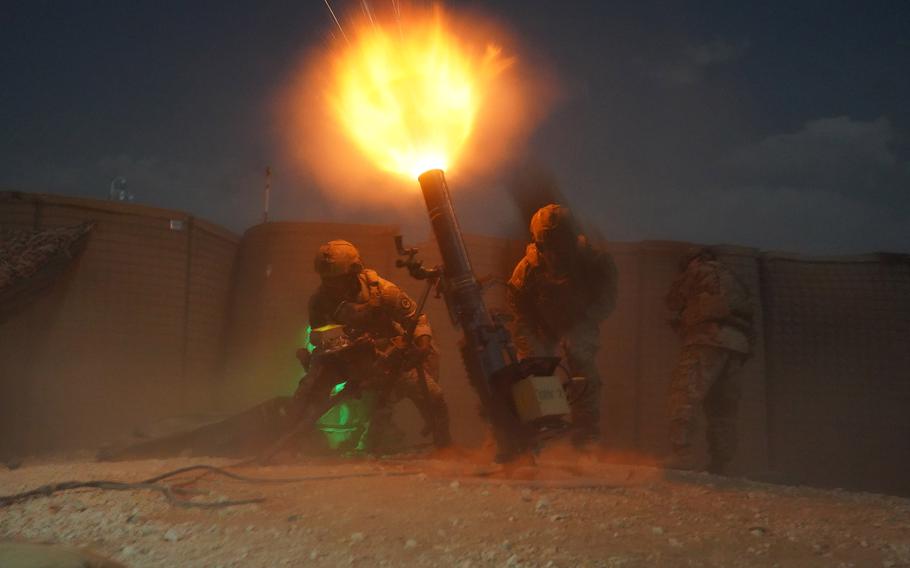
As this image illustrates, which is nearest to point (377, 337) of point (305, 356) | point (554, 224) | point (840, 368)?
point (305, 356)

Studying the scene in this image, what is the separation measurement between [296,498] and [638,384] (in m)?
5.41

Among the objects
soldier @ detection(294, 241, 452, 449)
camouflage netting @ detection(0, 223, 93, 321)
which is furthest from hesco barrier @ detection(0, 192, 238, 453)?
soldier @ detection(294, 241, 452, 449)

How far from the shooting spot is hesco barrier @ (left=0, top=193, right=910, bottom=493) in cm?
746

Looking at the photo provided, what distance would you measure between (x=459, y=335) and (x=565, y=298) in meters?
2.25

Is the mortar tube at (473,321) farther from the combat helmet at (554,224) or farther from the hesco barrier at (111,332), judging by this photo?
the hesco barrier at (111,332)

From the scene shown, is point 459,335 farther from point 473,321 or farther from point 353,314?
→ point 473,321

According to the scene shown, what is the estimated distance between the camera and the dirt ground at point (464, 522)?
2.70 metres

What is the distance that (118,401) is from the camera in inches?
291

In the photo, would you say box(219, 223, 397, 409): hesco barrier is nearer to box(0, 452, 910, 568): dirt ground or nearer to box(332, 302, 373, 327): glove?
box(332, 302, 373, 327): glove

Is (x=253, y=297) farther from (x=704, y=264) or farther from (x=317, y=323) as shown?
(x=704, y=264)

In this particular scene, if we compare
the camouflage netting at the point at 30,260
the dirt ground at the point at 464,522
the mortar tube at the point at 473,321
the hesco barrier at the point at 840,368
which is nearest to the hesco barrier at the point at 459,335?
the hesco barrier at the point at 840,368

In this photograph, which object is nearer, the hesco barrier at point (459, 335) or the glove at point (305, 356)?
the glove at point (305, 356)

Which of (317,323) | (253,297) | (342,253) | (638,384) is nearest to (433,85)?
(342,253)

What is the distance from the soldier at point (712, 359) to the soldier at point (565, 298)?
780 mm
